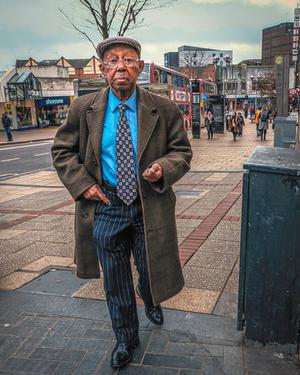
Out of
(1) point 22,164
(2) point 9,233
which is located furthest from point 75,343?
(1) point 22,164

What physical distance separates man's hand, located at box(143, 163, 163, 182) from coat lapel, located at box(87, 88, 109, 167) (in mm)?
353

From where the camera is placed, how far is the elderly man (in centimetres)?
238

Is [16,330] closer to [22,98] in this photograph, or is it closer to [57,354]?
[57,354]

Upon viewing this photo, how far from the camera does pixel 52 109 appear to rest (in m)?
41.8

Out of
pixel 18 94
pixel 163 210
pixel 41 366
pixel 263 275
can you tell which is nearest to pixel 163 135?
pixel 163 210

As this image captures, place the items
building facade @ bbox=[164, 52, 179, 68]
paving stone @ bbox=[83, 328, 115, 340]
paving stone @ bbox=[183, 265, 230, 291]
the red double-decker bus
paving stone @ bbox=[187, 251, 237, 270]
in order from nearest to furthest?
paving stone @ bbox=[83, 328, 115, 340] → paving stone @ bbox=[183, 265, 230, 291] → paving stone @ bbox=[187, 251, 237, 270] → the red double-decker bus → building facade @ bbox=[164, 52, 179, 68]

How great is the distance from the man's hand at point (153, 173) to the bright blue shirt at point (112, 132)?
0.17 m

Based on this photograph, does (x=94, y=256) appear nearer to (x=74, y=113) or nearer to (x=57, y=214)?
(x=74, y=113)

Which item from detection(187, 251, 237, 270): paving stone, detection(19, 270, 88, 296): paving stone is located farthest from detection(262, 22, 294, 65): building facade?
detection(19, 270, 88, 296): paving stone

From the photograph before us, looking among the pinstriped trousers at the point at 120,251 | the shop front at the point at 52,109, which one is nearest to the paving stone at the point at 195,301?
the pinstriped trousers at the point at 120,251

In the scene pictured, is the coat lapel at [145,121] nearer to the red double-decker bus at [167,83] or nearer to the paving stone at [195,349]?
the paving stone at [195,349]

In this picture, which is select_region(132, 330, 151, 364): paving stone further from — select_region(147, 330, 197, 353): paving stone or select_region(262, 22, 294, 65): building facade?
select_region(262, 22, 294, 65): building facade

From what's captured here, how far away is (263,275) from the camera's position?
245cm

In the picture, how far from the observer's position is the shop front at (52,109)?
4038 cm
